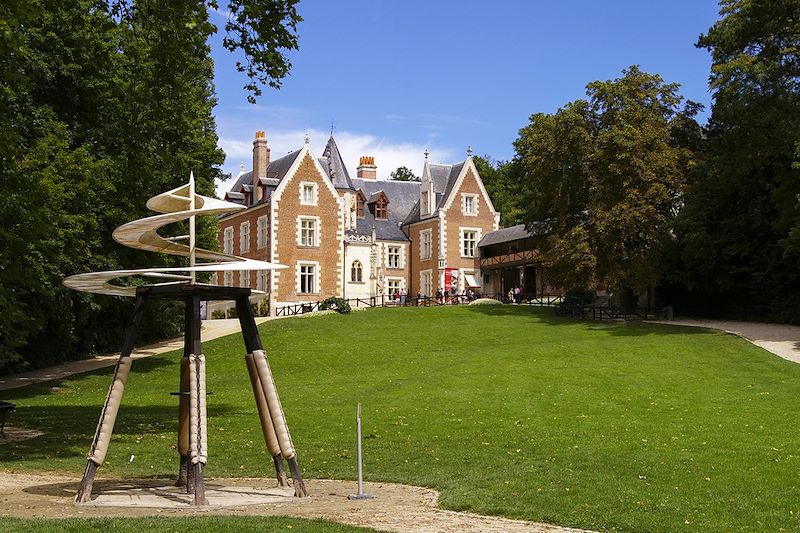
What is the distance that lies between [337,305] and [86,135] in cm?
2322

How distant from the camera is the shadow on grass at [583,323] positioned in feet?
119

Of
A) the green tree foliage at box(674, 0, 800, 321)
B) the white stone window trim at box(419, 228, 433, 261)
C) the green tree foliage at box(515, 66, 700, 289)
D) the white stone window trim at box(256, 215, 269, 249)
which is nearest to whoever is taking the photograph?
the green tree foliage at box(674, 0, 800, 321)

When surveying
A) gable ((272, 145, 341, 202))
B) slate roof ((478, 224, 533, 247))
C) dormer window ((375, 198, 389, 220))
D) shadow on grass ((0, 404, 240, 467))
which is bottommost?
shadow on grass ((0, 404, 240, 467))

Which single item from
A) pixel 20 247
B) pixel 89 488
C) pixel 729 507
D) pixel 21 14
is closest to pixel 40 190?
pixel 20 247

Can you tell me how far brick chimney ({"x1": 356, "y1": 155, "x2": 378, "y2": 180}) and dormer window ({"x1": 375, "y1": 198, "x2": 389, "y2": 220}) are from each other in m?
4.45

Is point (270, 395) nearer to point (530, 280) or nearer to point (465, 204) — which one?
point (530, 280)

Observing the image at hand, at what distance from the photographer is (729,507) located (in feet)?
32.8

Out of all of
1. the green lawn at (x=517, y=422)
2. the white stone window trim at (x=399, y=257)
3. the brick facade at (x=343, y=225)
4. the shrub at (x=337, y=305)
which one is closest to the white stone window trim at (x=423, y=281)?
the brick facade at (x=343, y=225)

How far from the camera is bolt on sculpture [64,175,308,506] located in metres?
10.9

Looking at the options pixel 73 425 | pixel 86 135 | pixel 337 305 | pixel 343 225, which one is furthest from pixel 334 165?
pixel 73 425

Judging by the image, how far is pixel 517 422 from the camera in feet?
56.6

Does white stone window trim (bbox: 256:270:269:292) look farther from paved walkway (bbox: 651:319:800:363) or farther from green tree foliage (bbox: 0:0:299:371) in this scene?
paved walkway (bbox: 651:319:800:363)

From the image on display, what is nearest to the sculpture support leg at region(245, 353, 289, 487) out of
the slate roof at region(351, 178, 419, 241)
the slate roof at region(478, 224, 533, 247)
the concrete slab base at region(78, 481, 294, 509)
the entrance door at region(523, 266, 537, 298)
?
the concrete slab base at region(78, 481, 294, 509)

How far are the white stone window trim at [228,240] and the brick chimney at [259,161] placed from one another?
507 cm
